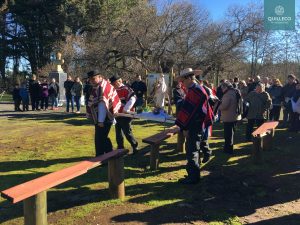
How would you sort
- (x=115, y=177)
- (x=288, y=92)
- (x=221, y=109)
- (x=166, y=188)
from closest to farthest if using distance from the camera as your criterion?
(x=115, y=177) → (x=166, y=188) → (x=221, y=109) → (x=288, y=92)

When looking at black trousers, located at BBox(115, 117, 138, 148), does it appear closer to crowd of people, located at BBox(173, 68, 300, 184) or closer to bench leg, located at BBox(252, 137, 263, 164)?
crowd of people, located at BBox(173, 68, 300, 184)

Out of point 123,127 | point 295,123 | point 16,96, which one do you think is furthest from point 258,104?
point 16,96

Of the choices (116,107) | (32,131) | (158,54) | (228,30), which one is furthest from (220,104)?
(228,30)

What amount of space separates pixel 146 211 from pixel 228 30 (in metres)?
28.5

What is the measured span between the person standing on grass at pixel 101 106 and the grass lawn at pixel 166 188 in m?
0.57

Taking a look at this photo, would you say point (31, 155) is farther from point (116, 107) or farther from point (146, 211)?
point (146, 211)

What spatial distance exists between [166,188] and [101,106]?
2045 millimetres

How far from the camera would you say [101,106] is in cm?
766

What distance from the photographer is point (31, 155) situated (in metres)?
9.30

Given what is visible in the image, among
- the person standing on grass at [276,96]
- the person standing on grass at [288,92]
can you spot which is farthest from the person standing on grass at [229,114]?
the person standing on grass at [276,96]

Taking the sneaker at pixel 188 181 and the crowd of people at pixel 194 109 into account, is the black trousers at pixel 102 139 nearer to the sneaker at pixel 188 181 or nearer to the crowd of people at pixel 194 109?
the crowd of people at pixel 194 109

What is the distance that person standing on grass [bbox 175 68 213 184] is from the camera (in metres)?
6.71

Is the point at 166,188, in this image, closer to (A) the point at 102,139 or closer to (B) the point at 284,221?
(A) the point at 102,139

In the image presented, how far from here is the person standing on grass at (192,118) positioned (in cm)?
671
